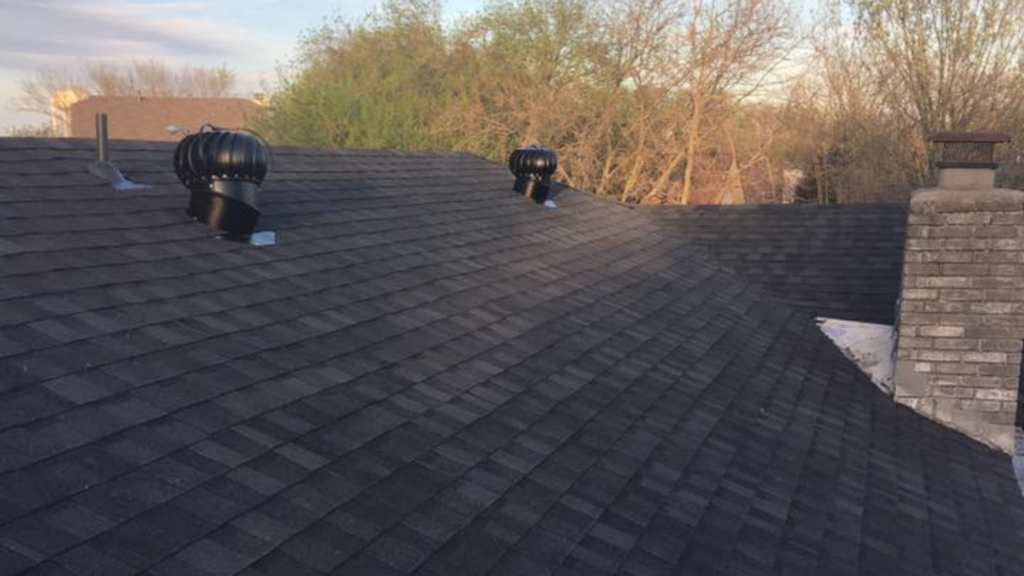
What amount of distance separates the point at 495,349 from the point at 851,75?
3007cm

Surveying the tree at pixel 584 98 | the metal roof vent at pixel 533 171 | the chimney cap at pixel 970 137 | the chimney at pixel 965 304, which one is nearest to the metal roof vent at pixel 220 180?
the metal roof vent at pixel 533 171

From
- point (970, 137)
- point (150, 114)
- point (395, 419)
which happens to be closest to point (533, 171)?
point (970, 137)

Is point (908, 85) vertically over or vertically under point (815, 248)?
over

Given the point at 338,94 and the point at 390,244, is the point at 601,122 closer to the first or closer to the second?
the point at 338,94

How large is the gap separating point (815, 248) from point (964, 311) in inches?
237

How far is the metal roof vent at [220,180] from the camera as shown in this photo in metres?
6.03

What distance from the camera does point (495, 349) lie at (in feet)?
19.0

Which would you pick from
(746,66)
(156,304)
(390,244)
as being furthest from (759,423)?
(746,66)

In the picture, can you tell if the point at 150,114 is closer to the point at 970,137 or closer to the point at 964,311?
the point at 970,137

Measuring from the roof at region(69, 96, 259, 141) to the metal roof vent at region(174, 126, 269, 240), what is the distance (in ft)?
156

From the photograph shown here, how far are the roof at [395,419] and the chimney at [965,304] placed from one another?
468 mm

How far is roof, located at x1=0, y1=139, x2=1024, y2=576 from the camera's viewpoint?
308cm

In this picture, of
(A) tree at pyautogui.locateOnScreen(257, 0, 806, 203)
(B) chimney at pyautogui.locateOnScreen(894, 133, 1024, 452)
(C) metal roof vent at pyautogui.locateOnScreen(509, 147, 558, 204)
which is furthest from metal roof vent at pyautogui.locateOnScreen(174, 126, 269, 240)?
(A) tree at pyautogui.locateOnScreen(257, 0, 806, 203)

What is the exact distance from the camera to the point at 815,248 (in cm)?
1453
